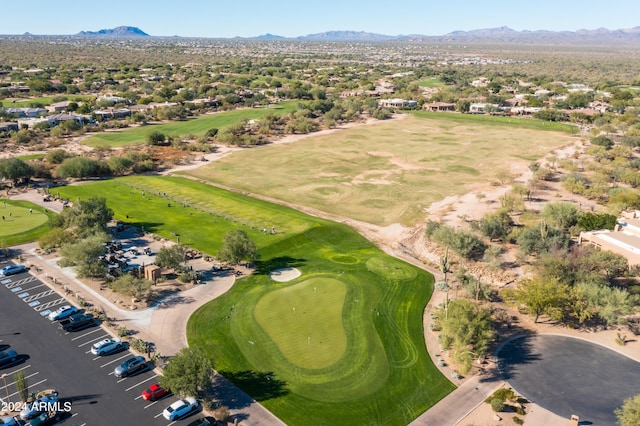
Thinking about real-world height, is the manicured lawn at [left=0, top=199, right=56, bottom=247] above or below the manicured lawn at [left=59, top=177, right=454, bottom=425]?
above

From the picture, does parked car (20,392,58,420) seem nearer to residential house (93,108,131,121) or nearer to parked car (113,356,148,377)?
parked car (113,356,148,377)

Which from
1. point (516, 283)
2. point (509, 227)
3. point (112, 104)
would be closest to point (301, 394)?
point (516, 283)

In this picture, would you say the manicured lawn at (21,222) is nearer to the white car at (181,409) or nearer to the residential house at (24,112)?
the white car at (181,409)

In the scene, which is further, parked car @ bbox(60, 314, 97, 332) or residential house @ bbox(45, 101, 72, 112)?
residential house @ bbox(45, 101, 72, 112)

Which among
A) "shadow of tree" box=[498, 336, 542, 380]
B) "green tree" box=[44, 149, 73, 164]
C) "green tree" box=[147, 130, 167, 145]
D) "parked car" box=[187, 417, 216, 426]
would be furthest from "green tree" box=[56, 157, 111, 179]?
"shadow of tree" box=[498, 336, 542, 380]

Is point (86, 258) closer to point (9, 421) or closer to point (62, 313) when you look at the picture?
point (62, 313)

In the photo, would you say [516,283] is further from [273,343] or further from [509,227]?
[273,343]
